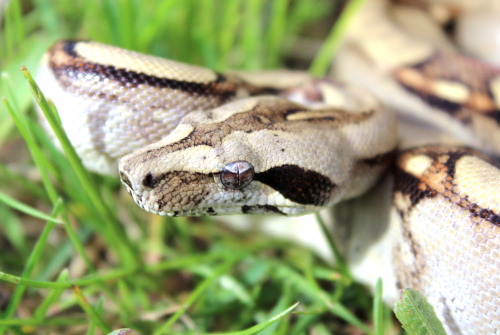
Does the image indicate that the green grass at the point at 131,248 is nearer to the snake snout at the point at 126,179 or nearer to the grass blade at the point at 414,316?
the grass blade at the point at 414,316

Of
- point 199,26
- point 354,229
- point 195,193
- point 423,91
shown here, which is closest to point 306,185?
point 195,193

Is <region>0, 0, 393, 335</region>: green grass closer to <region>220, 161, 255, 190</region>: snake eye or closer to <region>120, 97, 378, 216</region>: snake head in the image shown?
<region>120, 97, 378, 216</region>: snake head

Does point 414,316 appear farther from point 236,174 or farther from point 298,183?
point 236,174

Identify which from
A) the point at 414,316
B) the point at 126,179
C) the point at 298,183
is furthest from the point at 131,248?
the point at 414,316

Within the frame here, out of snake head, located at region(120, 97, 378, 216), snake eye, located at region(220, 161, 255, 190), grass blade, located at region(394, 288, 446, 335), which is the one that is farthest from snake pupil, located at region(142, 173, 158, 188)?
grass blade, located at region(394, 288, 446, 335)

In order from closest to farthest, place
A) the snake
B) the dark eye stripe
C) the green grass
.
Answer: the snake → the dark eye stripe → the green grass

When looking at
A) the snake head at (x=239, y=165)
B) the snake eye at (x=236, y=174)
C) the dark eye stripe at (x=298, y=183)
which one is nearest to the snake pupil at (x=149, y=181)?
the snake head at (x=239, y=165)
